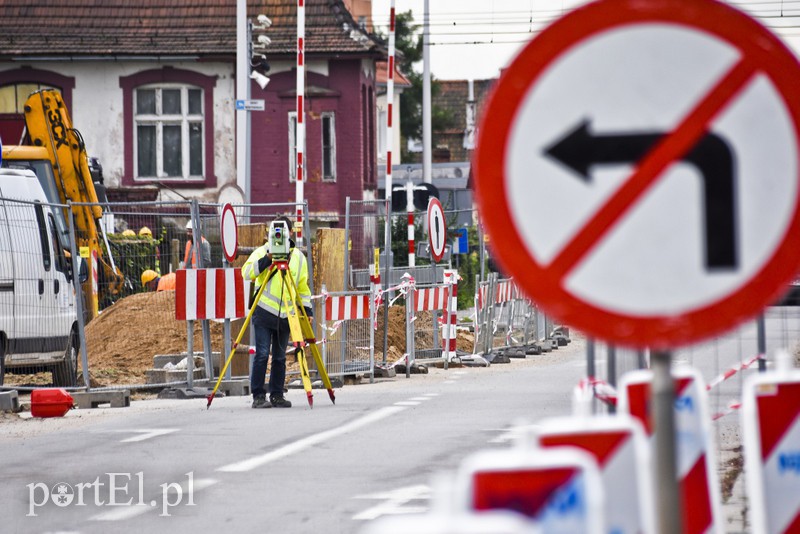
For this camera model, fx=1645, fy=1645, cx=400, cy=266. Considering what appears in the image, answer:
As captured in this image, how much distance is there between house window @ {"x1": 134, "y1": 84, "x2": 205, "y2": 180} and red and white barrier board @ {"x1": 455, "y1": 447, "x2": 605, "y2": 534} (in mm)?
40404

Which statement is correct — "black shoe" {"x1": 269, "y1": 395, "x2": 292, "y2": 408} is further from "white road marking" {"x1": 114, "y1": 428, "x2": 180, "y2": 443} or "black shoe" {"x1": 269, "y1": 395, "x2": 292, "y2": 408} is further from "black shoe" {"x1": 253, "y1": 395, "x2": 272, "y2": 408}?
"white road marking" {"x1": 114, "y1": 428, "x2": 180, "y2": 443}

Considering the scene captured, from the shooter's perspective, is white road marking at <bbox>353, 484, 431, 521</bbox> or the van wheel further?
the van wheel

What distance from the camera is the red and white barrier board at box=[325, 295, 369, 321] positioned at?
840 inches

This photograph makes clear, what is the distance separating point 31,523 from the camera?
9.50 metres

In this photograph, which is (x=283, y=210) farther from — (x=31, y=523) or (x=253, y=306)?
(x=31, y=523)

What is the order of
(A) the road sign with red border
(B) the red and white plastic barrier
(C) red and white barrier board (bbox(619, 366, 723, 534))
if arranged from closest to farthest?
(A) the road sign with red border, (C) red and white barrier board (bbox(619, 366, 723, 534)), (B) the red and white plastic barrier

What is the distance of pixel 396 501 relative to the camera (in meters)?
10.1

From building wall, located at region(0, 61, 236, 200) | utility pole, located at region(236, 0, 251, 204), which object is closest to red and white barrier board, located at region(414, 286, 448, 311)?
utility pole, located at region(236, 0, 251, 204)

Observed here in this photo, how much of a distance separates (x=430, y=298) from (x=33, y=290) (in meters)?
7.38

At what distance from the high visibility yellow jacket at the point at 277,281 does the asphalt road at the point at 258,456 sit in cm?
112

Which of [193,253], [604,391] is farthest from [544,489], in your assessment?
[193,253]

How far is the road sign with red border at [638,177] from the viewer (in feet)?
13.4

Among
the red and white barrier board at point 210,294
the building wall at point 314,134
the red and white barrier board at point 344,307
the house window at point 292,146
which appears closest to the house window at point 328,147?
the building wall at point 314,134

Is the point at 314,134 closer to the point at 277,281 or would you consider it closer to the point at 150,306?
the point at 150,306
